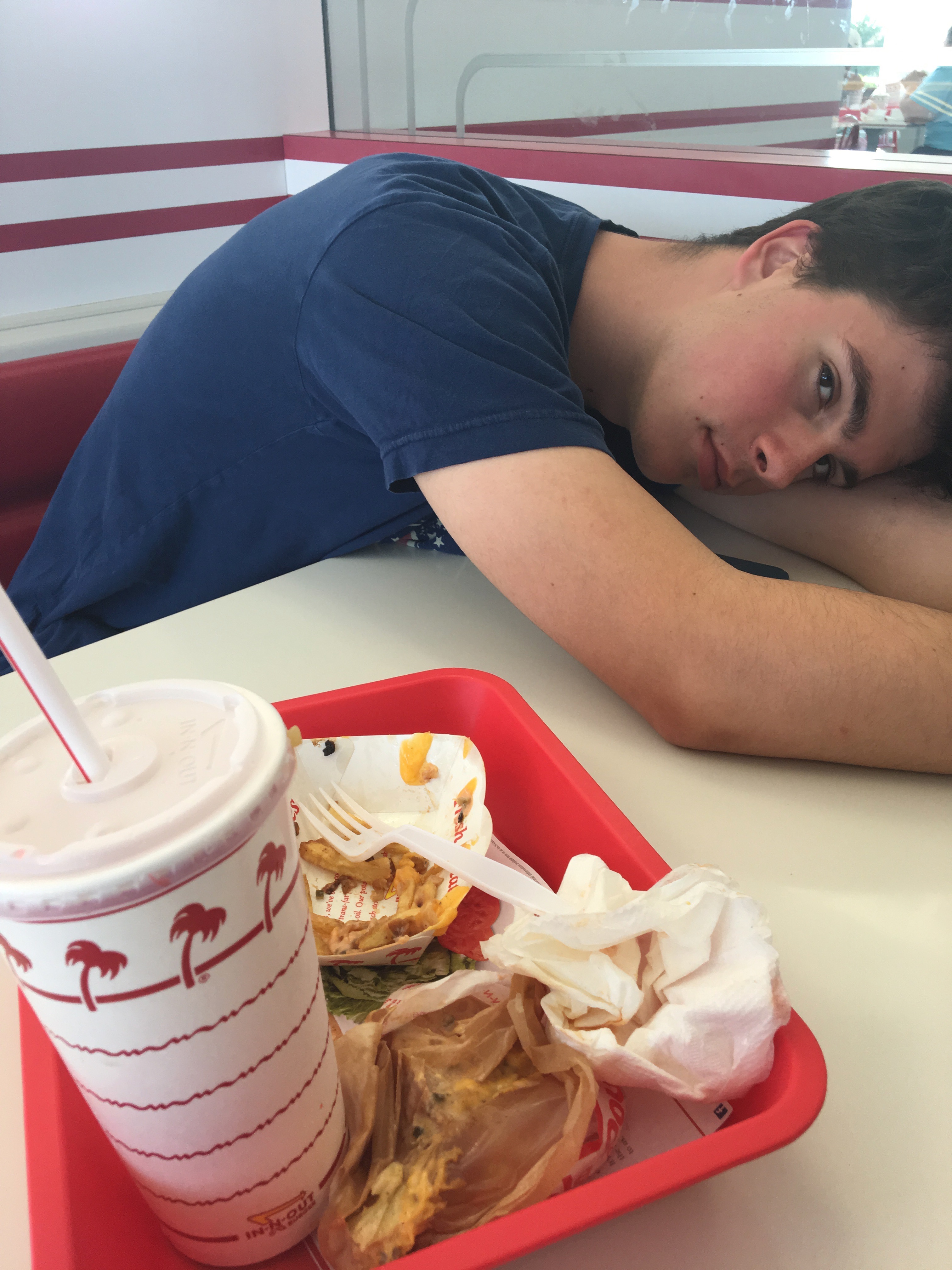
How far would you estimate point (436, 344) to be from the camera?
0.77 meters

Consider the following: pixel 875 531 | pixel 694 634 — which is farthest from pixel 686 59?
pixel 694 634

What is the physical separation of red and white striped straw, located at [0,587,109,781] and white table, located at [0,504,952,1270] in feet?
0.93

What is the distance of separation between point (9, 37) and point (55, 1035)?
2.39m

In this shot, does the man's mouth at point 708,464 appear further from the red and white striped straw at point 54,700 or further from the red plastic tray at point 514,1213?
the red and white striped straw at point 54,700

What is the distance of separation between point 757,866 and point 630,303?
29.9 inches

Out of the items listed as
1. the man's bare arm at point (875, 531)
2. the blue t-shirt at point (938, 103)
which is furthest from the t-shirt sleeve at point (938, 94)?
the man's bare arm at point (875, 531)

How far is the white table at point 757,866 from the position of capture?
16.9 inches

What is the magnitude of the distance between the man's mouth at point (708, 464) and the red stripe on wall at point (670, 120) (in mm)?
1111

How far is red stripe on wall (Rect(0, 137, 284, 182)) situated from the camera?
208 cm

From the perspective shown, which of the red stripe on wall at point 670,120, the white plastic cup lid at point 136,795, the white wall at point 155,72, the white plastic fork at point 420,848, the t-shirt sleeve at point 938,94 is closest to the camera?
the white plastic cup lid at point 136,795

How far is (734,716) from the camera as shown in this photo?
732 millimetres

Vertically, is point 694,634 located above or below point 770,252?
below

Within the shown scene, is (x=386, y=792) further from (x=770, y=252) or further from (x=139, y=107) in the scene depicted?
(x=139, y=107)

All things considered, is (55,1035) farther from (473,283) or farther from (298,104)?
(298,104)
